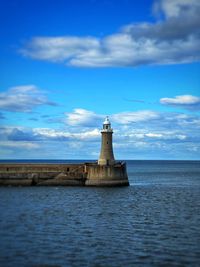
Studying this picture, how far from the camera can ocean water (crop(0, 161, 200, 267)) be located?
63.8 ft

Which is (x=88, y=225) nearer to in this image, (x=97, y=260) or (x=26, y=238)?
(x=26, y=238)

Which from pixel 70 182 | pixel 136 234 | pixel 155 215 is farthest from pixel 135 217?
pixel 70 182

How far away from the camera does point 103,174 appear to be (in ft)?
166

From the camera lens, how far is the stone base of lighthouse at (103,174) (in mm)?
50375

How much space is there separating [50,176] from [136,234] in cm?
2838

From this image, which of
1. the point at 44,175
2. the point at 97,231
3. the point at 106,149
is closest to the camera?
the point at 97,231

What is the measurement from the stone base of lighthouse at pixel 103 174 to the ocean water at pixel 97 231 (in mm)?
7194

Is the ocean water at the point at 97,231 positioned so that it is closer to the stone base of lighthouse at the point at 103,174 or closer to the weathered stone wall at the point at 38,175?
the stone base of lighthouse at the point at 103,174

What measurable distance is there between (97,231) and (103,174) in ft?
81.9

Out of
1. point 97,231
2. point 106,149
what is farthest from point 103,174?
point 97,231

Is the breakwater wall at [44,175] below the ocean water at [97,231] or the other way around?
the other way around

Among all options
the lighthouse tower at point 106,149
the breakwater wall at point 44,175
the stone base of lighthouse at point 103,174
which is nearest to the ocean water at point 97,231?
the stone base of lighthouse at point 103,174

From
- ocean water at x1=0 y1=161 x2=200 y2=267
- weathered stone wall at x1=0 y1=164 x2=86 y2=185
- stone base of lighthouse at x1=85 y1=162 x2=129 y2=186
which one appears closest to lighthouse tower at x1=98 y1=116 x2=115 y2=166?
stone base of lighthouse at x1=85 y1=162 x2=129 y2=186

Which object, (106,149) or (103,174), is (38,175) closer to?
(103,174)
